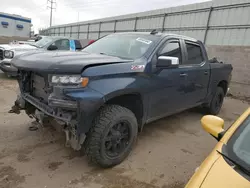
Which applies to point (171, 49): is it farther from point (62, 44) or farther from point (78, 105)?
point (62, 44)

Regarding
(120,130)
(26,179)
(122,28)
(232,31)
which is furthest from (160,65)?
(122,28)

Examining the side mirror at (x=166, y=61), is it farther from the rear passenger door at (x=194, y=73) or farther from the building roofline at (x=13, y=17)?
the building roofline at (x=13, y=17)

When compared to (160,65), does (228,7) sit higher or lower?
higher

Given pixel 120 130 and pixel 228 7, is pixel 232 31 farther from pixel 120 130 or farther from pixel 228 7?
pixel 120 130

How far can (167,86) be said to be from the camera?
3.39 meters

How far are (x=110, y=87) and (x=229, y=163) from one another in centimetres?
150

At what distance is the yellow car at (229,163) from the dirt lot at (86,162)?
1209mm

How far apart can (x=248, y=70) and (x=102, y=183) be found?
291 inches

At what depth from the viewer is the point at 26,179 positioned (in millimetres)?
2467

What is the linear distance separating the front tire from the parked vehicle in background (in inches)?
162

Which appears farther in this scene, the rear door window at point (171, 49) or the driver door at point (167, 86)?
the rear door window at point (171, 49)

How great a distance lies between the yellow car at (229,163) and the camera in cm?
125

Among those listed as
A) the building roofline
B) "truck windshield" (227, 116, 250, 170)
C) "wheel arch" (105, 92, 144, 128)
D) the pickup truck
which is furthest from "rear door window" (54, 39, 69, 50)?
the building roofline

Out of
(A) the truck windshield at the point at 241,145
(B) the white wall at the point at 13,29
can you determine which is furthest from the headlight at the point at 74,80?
(B) the white wall at the point at 13,29
